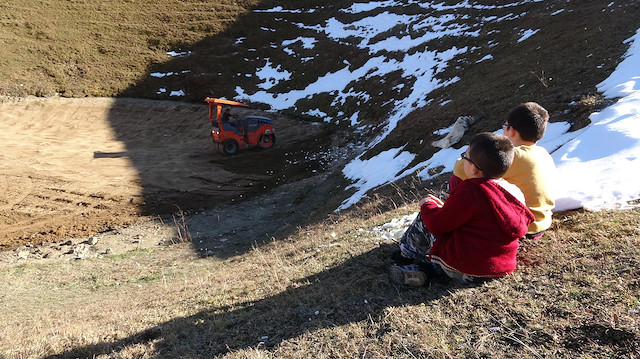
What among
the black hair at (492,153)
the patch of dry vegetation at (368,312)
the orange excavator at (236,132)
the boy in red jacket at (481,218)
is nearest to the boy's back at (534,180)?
the patch of dry vegetation at (368,312)

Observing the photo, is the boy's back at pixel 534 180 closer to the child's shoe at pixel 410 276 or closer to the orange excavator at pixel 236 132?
the child's shoe at pixel 410 276

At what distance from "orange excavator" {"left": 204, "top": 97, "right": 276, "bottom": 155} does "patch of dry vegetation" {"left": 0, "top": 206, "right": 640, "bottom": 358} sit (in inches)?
498

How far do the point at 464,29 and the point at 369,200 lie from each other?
18319 mm

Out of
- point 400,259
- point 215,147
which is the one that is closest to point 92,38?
point 215,147

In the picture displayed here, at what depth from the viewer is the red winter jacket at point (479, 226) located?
365 centimetres

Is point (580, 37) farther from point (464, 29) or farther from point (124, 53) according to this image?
point (124, 53)

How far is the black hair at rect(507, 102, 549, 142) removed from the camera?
4.37 meters

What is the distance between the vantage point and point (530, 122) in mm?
4371

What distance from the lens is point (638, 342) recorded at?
2.88 metres

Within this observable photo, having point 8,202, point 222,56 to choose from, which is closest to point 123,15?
point 222,56

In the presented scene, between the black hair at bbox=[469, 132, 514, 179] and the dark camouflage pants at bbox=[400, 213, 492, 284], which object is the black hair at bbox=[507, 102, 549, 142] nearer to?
the black hair at bbox=[469, 132, 514, 179]

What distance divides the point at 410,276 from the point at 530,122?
2063mm

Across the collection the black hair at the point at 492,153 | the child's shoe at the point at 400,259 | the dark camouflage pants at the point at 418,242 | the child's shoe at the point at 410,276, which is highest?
the black hair at the point at 492,153

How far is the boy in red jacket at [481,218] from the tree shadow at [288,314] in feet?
1.14
